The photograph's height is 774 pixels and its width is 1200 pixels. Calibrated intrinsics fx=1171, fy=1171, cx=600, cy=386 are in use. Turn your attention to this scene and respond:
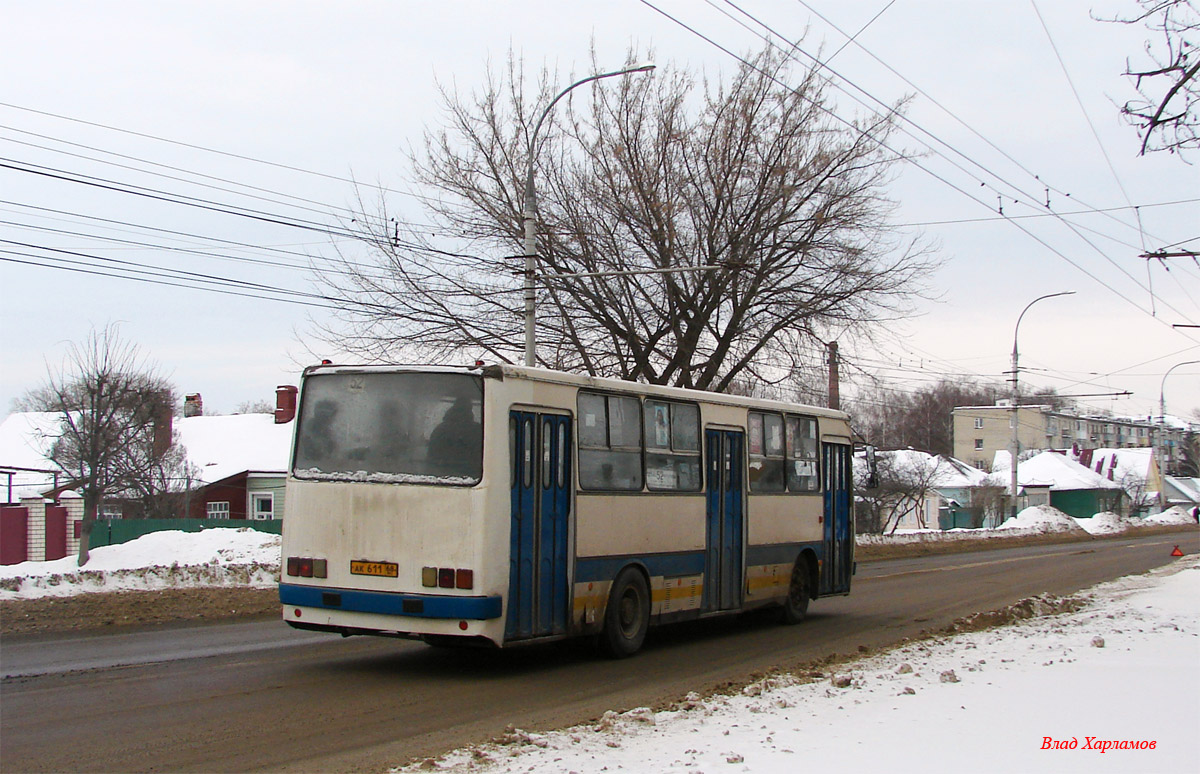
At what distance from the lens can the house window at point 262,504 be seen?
152 feet

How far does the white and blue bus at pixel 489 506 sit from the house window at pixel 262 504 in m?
35.8

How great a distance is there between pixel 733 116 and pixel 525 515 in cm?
1836

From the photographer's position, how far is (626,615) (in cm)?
1241

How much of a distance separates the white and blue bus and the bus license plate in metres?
0.02

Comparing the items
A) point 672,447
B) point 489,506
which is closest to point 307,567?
point 489,506

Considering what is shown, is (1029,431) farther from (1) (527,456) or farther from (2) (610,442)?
(1) (527,456)

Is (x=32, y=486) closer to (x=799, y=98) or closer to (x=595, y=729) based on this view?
(x=799, y=98)

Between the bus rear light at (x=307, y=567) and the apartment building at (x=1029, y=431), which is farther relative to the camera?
the apartment building at (x=1029, y=431)

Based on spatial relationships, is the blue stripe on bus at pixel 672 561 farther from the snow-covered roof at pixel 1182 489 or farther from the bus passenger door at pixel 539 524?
the snow-covered roof at pixel 1182 489

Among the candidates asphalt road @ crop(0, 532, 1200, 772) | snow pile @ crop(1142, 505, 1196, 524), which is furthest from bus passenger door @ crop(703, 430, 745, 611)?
snow pile @ crop(1142, 505, 1196, 524)

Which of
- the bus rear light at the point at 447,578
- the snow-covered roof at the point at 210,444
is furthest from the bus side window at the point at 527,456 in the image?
the snow-covered roof at the point at 210,444

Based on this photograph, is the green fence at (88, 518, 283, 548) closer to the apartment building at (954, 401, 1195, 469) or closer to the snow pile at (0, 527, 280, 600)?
the snow pile at (0, 527, 280, 600)

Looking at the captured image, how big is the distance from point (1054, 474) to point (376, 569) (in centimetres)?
8710

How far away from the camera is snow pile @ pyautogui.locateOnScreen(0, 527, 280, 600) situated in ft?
55.9
